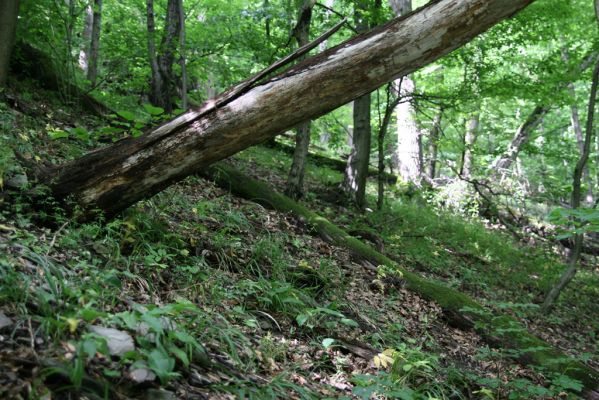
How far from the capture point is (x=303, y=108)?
153 inches

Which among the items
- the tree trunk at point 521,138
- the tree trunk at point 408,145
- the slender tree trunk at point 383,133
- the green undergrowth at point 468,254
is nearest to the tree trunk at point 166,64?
the green undergrowth at point 468,254

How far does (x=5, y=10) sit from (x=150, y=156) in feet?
11.8

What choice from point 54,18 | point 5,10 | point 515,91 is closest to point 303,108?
point 5,10

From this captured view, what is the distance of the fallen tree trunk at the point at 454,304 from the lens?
457cm

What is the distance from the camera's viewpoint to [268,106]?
3.86 metres

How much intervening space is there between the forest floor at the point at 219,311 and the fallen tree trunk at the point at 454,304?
→ 0.16 metres

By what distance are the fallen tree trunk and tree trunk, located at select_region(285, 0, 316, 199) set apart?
826 mm

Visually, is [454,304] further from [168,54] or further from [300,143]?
[168,54]

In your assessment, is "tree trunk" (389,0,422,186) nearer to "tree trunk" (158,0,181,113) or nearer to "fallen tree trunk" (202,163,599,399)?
"tree trunk" (158,0,181,113)

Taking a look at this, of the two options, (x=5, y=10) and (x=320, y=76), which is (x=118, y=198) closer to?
(x=320, y=76)

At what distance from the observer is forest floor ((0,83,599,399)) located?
2.16 meters

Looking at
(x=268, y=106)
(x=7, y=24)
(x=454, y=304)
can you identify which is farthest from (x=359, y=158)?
(x=7, y=24)

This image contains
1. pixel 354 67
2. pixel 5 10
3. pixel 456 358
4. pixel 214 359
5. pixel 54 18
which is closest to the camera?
pixel 214 359

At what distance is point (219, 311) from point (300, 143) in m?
4.27
